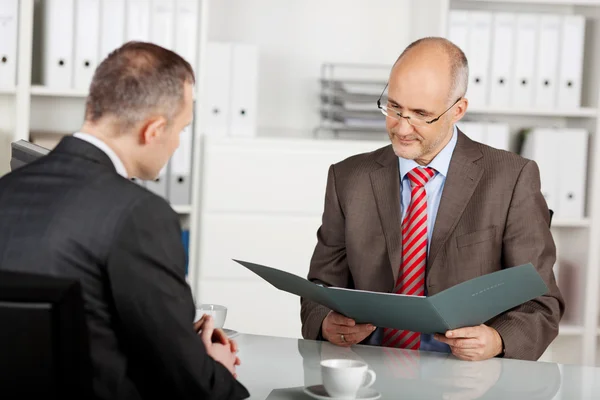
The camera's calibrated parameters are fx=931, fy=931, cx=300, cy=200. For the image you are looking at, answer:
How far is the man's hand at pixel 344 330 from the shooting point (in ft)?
6.66

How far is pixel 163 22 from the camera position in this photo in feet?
11.7

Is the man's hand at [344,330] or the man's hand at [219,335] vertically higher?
the man's hand at [219,335]

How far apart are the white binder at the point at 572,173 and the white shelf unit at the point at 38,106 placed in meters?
1.48

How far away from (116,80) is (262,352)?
0.74 metres

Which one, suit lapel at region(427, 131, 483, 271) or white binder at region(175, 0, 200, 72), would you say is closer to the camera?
suit lapel at region(427, 131, 483, 271)

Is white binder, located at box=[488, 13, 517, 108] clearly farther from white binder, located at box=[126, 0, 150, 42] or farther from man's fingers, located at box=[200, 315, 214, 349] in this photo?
man's fingers, located at box=[200, 315, 214, 349]

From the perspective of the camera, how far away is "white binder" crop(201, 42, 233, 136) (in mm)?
3639

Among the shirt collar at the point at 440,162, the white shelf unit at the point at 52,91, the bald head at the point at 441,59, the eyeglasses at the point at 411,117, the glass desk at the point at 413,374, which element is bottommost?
the glass desk at the point at 413,374

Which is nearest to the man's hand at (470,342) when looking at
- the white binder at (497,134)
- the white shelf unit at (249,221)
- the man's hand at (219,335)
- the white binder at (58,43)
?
the man's hand at (219,335)

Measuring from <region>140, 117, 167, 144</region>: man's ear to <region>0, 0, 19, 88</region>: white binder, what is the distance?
2163 mm

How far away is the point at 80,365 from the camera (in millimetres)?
1110

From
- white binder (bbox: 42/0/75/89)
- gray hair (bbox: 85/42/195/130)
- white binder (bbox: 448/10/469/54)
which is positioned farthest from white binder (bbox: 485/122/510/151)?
gray hair (bbox: 85/42/195/130)

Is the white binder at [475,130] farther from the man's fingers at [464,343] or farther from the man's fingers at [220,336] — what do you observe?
the man's fingers at [220,336]

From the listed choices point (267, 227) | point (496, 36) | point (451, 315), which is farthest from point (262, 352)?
point (496, 36)
